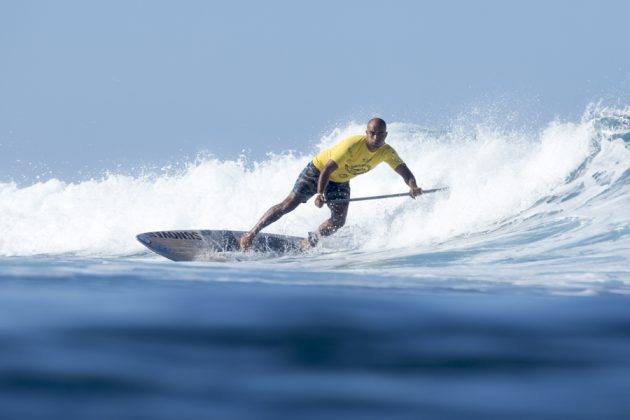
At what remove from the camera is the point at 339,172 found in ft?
30.1

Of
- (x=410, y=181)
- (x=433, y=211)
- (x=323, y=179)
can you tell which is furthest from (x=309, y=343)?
(x=433, y=211)

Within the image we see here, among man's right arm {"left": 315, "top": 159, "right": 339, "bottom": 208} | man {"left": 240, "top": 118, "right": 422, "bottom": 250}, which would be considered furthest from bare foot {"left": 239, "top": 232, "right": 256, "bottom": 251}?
man's right arm {"left": 315, "top": 159, "right": 339, "bottom": 208}

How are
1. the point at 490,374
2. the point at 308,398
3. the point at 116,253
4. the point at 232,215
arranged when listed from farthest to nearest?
the point at 232,215 < the point at 116,253 < the point at 490,374 < the point at 308,398

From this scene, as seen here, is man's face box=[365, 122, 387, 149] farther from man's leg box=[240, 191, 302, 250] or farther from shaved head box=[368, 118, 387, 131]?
man's leg box=[240, 191, 302, 250]

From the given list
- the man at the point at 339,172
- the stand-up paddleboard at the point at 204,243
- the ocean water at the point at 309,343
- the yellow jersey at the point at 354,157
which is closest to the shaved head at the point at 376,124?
the man at the point at 339,172

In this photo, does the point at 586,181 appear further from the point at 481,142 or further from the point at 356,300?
the point at 356,300

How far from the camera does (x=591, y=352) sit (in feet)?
7.50

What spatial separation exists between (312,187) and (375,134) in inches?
45.6

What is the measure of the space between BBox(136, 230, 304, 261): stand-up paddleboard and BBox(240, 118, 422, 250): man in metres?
0.18

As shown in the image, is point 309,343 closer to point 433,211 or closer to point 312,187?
point 312,187

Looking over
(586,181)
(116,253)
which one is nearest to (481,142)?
(586,181)

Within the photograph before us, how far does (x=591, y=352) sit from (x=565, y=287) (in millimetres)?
1666

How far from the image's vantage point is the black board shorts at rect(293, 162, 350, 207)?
9.39 metres

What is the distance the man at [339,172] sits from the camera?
877cm
